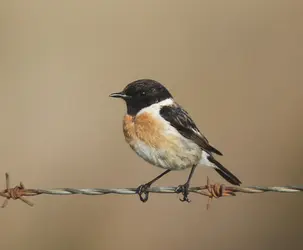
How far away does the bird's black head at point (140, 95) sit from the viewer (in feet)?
19.8

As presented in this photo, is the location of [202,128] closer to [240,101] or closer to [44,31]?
[240,101]

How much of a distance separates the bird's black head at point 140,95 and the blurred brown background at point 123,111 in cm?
238

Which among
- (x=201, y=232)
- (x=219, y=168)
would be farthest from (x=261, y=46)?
(x=219, y=168)

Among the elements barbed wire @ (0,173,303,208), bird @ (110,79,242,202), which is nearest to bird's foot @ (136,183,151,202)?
bird @ (110,79,242,202)

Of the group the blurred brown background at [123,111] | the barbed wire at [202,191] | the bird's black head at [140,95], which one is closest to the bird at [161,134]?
the bird's black head at [140,95]

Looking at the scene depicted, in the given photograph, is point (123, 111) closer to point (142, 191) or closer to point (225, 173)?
point (225, 173)

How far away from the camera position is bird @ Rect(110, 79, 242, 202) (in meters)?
5.75

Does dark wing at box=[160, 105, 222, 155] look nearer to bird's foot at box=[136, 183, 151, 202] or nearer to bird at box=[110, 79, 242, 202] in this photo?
bird at box=[110, 79, 242, 202]

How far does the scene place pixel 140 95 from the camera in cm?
606

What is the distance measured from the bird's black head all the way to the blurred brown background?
2.38 m

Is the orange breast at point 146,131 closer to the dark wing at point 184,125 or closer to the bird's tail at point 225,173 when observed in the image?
the dark wing at point 184,125

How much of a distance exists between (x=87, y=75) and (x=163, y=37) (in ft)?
3.64

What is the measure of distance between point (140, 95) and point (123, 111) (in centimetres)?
331

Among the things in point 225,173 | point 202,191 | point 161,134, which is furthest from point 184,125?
point 202,191
